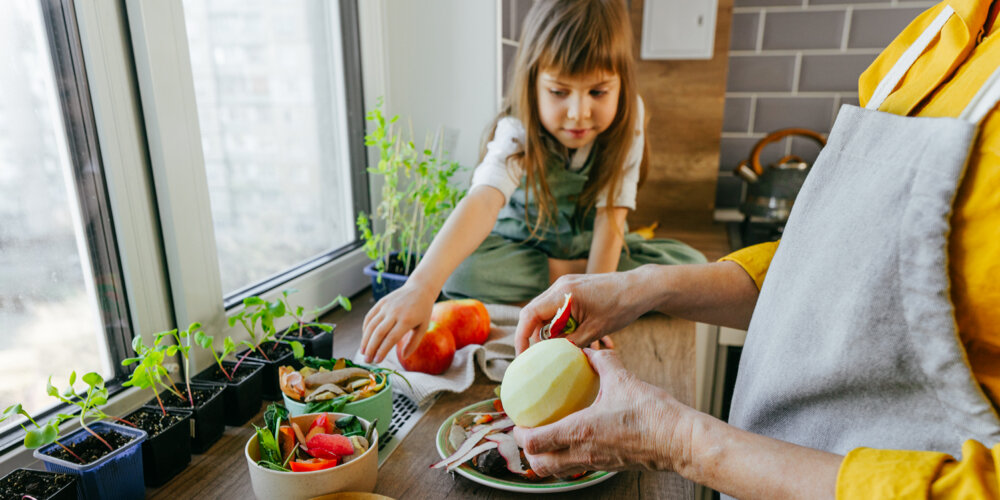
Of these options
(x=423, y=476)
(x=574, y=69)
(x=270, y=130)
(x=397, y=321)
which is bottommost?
(x=423, y=476)

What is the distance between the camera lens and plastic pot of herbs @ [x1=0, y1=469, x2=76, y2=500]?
57 centimetres

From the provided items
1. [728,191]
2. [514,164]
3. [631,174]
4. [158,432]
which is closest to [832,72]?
[728,191]

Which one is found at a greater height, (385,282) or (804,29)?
(804,29)

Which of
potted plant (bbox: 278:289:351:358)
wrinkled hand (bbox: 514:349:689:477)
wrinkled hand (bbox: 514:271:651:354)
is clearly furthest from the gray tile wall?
wrinkled hand (bbox: 514:349:689:477)

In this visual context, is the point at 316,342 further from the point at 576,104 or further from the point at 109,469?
the point at 576,104

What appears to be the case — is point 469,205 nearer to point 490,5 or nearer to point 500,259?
point 500,259

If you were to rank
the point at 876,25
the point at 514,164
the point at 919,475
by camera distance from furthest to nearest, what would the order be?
the point at 876,25, the point at 514,164, the point at 919,475

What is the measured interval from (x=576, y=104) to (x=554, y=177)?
21 centimetres

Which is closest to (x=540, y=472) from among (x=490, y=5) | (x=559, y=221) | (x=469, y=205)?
(x=469, y=205)

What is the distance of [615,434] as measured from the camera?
55 cm

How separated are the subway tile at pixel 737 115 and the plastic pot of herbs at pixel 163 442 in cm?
186

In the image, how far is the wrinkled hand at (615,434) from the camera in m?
0.54

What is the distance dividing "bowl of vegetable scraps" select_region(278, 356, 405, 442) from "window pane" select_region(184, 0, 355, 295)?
36cm

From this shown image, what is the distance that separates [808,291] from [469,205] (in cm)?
64
